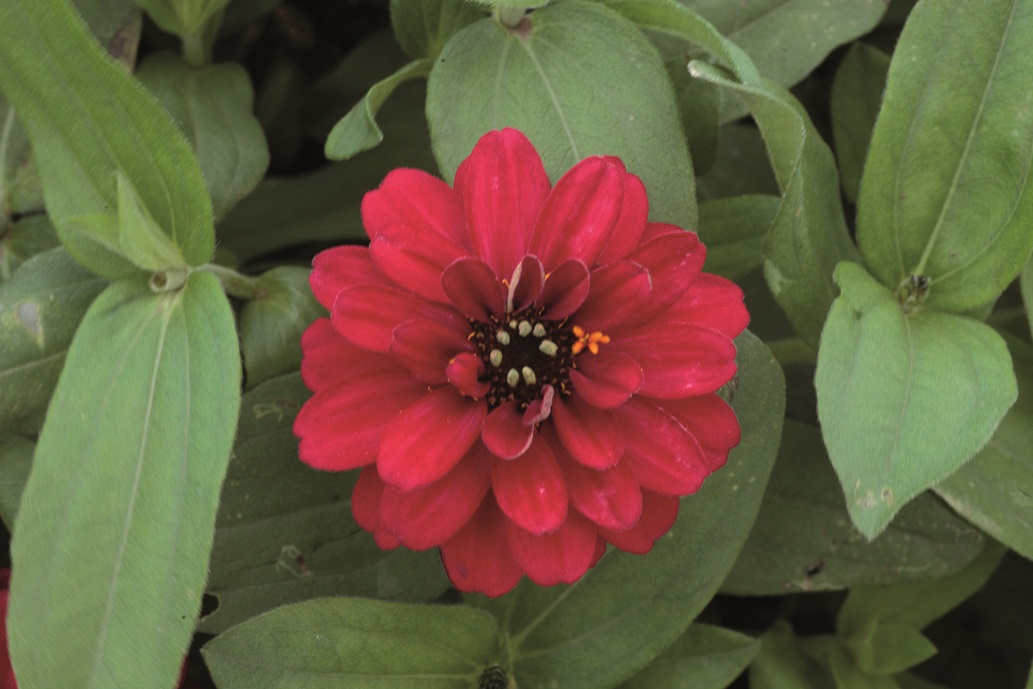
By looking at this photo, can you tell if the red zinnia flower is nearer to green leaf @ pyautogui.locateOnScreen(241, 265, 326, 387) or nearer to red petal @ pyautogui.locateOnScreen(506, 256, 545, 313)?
red petal @ pyautogui.locateOnScreen(506, 256, 545, 313)

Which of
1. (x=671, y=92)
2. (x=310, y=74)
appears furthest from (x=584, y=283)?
(x=310, y=74)

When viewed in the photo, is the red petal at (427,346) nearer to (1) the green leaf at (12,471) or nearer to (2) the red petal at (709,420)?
(2) the red petal at (709,420)

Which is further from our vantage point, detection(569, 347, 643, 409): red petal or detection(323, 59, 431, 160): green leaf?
detection(323, 59, 431, 160): green leaf

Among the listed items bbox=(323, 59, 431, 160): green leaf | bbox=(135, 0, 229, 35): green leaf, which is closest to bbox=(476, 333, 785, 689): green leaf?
bbox=(323, 59, 431, 160): green leaf

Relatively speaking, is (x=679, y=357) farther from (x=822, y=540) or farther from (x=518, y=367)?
(x=822, y=540)

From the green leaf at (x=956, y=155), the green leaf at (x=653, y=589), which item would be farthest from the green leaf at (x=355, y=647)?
the green leaf at (x=956, y=155)

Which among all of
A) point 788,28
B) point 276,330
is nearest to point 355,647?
point 276,330
